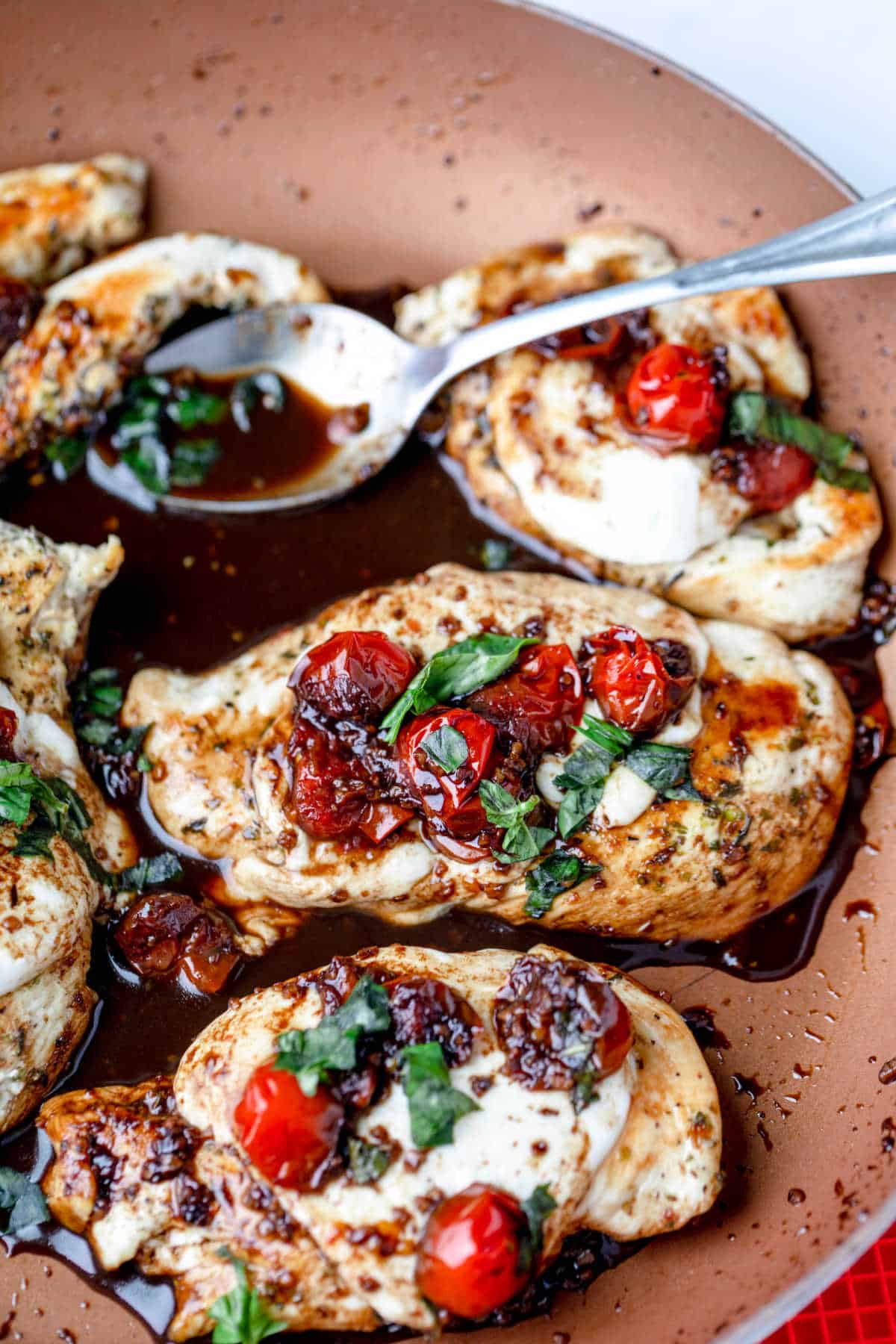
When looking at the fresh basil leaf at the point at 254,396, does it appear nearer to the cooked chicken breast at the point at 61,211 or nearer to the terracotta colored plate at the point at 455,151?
the terracotta colored plate at the point at 455,151

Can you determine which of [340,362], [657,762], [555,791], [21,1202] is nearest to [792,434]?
[657,762]

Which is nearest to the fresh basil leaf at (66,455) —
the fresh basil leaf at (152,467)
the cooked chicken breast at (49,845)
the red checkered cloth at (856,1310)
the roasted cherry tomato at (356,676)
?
the fresh basil leaf at (152,467)

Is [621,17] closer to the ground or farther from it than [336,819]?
farther from it

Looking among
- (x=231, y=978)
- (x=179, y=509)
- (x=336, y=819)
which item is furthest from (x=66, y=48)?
(x=231, y=978)

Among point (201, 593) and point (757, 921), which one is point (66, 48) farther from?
point (757, 921)

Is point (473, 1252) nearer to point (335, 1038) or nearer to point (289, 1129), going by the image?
point (289, 1129)

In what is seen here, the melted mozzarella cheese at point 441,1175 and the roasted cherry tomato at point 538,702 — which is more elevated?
the roasted cherry tomato at point 538,702
